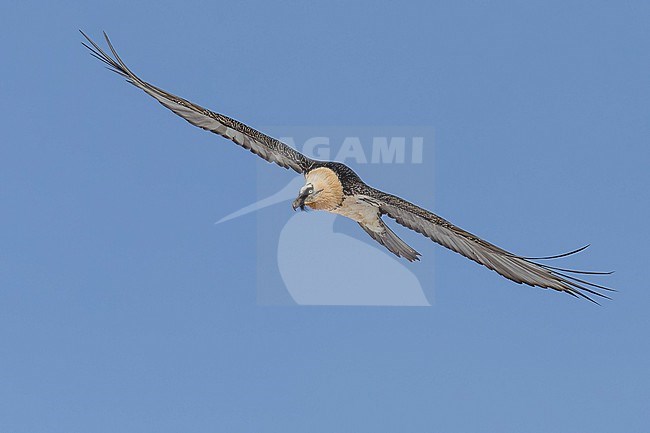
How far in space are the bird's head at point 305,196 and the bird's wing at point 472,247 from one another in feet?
2.73

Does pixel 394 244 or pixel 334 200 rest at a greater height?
pixel 334 200

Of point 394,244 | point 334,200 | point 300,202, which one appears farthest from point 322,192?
point 394,244

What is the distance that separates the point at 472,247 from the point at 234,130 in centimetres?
444

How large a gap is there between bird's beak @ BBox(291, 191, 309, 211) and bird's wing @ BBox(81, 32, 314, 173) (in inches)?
33.1

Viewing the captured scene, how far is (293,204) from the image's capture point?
14.7m

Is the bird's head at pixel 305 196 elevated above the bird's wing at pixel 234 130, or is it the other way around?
the bird's wing at pixel 234 130

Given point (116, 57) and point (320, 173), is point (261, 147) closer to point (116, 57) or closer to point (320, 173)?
point (320, 173)

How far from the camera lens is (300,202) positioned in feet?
48.0

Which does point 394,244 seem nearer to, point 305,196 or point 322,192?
point 322,192

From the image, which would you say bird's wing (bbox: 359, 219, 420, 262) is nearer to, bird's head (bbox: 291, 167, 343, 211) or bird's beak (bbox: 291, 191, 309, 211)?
bird's head (bbox: 291, 167, 343, 211)

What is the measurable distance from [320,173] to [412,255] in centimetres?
211

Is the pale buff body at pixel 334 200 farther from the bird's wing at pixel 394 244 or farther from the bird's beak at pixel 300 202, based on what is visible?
the bird's wing at pixel 394 244

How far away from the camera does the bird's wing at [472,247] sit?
42.5ft

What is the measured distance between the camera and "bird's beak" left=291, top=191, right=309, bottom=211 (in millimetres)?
14578
